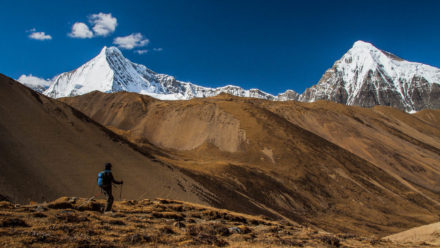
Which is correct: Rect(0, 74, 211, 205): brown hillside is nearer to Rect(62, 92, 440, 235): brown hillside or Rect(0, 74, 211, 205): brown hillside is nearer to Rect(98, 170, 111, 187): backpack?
Rect(62, 92, 440, 235): brown hillside

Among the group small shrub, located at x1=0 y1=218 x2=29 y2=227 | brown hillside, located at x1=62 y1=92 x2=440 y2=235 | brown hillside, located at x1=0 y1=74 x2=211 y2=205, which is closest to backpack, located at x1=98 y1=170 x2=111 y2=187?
small shrub, located at x1=0 y1=218 x2=29 y2=227

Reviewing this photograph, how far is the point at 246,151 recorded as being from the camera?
48.9m

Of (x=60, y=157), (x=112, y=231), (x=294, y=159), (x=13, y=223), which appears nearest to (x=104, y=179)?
(x=112, y=231)

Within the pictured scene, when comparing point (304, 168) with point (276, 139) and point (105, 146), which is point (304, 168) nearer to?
point (276, 139)

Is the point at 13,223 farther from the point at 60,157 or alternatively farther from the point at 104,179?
the point at 60,157

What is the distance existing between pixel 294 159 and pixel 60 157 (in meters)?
32.1

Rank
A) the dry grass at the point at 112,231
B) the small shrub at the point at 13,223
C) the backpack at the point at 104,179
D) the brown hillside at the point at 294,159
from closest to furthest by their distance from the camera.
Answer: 1. the dry grass at the point at 112,231
2. the small shrub at the point at 13,223
3. the backpack at the point at 104,179
4. the brown hillside at the point at 294,159

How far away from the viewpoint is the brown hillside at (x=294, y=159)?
104 ft

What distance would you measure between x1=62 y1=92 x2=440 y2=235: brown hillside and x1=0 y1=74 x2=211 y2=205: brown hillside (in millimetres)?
4389

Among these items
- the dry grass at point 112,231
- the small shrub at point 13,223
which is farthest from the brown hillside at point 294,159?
the small shrub at point 13,223

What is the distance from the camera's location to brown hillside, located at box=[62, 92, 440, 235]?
3177 centimetres

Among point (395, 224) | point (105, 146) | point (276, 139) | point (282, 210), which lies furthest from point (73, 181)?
point (276, 139)

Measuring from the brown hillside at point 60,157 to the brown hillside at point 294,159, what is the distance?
4389 mm

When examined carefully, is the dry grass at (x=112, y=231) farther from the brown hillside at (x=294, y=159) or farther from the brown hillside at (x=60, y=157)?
the brown hillside at (x=294, y=159)
